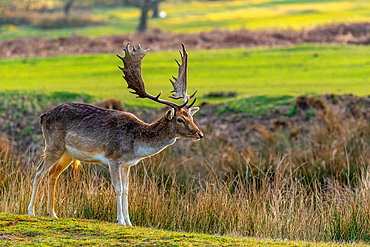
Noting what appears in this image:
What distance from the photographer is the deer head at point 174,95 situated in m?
7.00

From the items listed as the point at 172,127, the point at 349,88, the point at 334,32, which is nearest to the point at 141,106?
the point at 349,88

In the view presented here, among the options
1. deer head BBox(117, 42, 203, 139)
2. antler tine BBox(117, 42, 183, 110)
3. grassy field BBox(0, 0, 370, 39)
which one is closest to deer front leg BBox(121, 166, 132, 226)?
deer head BBox(117, 42, 203, 139)

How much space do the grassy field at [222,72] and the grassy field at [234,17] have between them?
14.4m

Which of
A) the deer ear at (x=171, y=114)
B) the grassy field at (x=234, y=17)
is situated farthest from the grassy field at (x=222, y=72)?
the grassy field at (x=234, y=17)

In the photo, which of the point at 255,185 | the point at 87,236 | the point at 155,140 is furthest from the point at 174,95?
the point at 255,185

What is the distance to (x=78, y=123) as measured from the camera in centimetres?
739

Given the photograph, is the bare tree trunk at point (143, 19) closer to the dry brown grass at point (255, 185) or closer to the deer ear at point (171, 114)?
the dry brown grass at point (255, 185)

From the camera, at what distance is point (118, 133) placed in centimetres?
728

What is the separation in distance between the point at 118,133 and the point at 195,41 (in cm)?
2623

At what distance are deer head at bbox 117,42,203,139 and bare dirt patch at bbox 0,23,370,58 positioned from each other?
23.7 metres

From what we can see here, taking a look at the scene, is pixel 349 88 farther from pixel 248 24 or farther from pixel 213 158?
pixel 248 24

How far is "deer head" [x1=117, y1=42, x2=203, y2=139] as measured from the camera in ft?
23.0

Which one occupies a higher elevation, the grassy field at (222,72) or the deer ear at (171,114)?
the grassy field at (222,72)

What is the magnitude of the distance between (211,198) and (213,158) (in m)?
3.87
